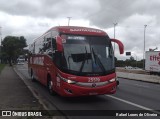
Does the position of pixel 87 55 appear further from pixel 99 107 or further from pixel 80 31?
pixel 99 107

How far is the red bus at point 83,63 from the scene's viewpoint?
506 inches

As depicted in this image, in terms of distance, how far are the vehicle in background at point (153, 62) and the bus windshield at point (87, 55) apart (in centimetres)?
3157

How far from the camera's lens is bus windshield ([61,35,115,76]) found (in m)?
13.1

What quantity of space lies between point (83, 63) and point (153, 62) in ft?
111

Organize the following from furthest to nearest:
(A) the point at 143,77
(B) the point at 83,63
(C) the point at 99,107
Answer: (A) the point at 143,77, (B) the point at 83,63, (C) the point at 99,107

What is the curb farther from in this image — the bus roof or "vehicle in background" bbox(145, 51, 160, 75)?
the bus roof

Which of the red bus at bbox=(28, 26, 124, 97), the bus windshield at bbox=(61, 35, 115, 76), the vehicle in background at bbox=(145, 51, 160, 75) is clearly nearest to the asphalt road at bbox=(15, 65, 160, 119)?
the red bus at bbox=(28, 26, 124, 97)

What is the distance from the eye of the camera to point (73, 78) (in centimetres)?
1284

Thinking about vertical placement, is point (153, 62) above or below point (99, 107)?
above

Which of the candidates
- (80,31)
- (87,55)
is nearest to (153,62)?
(80,31)

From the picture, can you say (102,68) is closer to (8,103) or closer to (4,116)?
(8,103)

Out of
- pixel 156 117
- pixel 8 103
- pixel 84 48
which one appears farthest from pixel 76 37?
pixel 156 117

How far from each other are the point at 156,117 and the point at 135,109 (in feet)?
4.94

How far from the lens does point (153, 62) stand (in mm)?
45562
